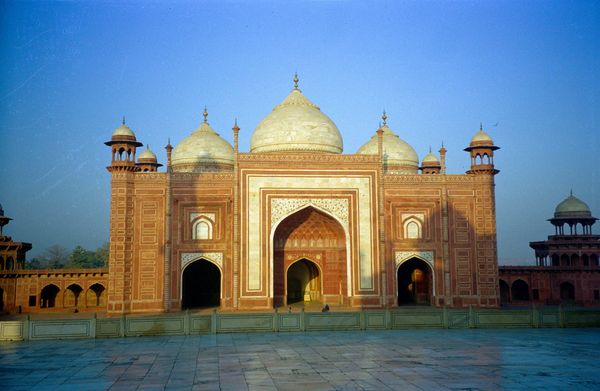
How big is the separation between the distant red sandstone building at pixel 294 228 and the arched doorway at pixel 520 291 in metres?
6.46

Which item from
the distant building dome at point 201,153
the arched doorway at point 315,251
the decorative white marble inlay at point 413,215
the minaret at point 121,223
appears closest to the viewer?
the minaret at point 121,223

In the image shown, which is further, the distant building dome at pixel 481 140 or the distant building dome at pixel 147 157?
the distant building dome at pixel 147 157

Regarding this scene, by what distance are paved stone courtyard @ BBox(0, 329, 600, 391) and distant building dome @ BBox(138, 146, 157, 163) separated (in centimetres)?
1825

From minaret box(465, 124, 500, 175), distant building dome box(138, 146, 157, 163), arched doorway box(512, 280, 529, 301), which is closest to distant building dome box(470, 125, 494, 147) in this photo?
minaret box(465, 124, 500, 175)

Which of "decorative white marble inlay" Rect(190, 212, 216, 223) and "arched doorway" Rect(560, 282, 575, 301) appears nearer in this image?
"decorative white marble inlay" Rect(190, 212, 216, 223)

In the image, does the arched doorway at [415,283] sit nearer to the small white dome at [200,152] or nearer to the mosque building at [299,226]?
the mosque building at [299,226]

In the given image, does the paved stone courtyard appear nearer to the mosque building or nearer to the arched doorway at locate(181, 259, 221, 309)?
the mosque building

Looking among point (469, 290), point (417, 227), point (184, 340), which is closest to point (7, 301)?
point (184, 340)

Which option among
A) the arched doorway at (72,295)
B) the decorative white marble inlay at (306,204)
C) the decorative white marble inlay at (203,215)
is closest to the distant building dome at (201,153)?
the decorative white marble inlay at (203,215)

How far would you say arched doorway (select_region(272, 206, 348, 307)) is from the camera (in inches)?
929

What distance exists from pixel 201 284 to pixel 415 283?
9.77 m

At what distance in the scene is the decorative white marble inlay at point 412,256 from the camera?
899 inches

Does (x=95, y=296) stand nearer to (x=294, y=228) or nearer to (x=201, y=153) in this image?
(x=201, y=153)

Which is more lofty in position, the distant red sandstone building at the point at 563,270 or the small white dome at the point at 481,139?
the small white dome at the point at 481,139
